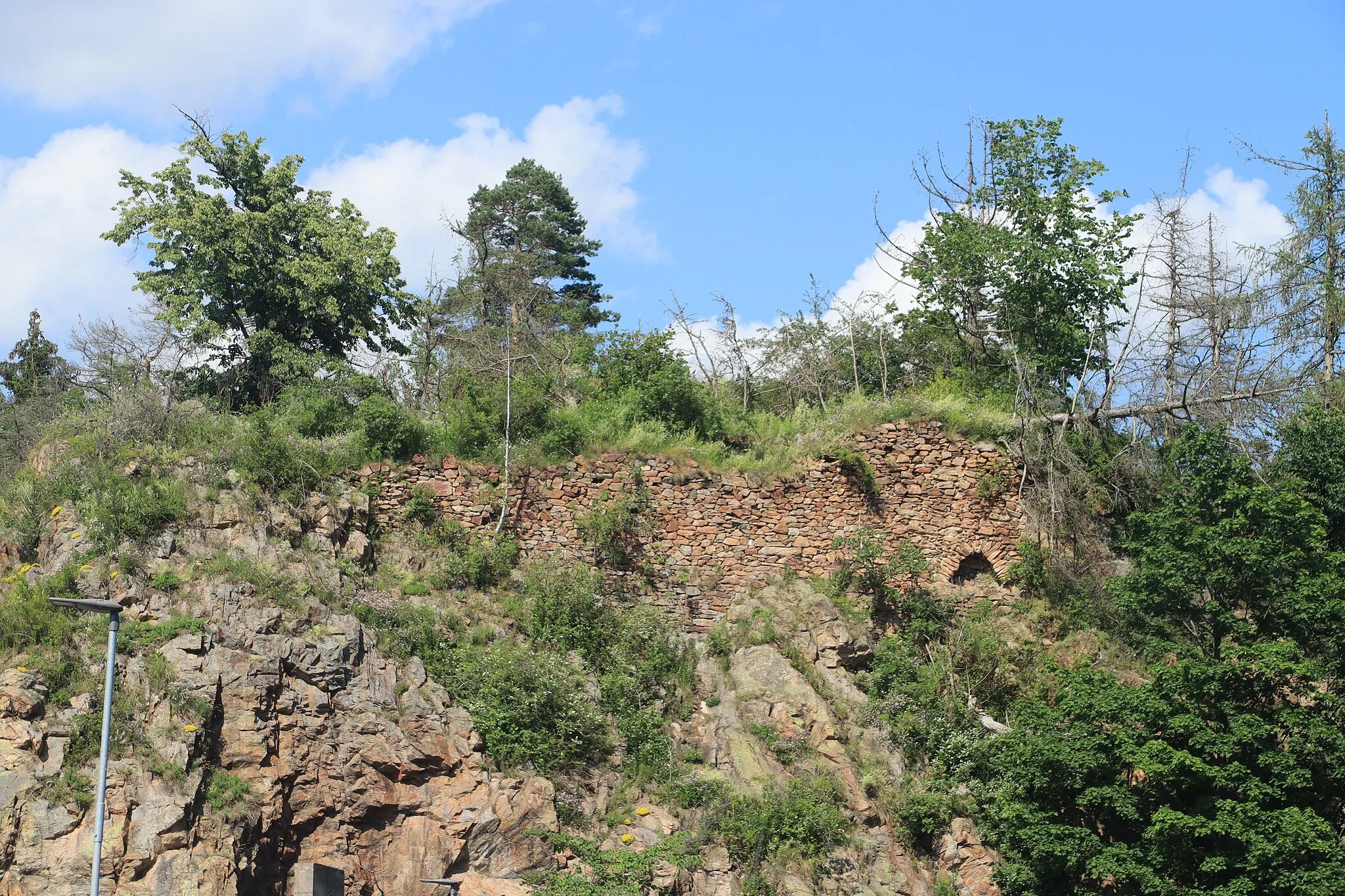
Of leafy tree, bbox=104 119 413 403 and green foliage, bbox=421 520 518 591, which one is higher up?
leafy tree, bbox=104 119 413 403

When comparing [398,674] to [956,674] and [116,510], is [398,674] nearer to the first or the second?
[116,510]

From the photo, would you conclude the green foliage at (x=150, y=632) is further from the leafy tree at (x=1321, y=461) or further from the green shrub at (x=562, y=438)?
the leafy tree at (x=1321, y=461)

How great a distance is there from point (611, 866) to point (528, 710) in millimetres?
2376

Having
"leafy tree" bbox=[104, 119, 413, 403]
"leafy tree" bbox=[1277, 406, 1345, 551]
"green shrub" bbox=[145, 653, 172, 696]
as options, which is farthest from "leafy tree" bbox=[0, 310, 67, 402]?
"leafy tree" bbox=[1277, 406, 1345, 551]

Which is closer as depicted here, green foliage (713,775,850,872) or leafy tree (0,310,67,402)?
green foliage (713,775,850,872)

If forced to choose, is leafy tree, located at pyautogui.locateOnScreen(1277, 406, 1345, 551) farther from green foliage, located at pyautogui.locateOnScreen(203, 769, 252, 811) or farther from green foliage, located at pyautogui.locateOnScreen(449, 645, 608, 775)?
green foliage, located at pyautogui.locateOnScreen(203, 769, 252, 811)

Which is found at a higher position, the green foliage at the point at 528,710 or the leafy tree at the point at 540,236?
the leafy tree at the point at 540,236

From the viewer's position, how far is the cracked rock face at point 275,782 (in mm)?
14734

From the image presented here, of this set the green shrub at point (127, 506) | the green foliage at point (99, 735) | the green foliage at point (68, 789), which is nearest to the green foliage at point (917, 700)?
the green foliage at point (99, 735)

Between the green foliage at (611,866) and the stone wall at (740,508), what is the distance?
467cm

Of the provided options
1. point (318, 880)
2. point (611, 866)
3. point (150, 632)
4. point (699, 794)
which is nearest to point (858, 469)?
point (699, 794)

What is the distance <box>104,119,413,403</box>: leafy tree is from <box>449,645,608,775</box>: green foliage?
308 inches

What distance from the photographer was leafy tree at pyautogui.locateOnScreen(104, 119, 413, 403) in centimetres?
2370

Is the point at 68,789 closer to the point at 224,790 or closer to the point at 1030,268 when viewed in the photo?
the point at 224,790
